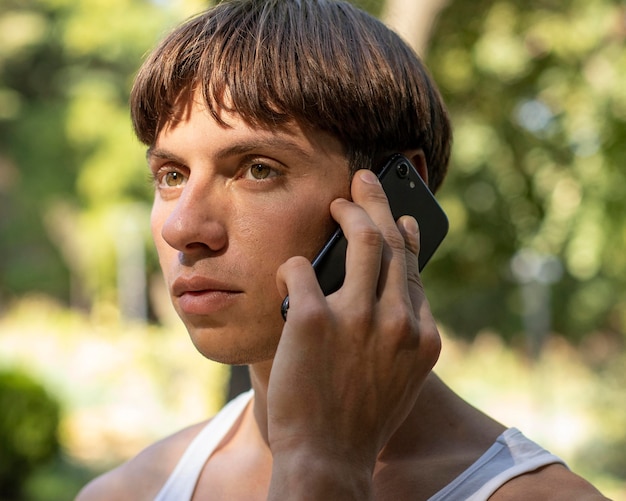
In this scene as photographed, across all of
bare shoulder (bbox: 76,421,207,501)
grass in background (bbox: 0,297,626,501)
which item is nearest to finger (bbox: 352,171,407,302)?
bare shoulder (bbox: 76,421,207,501)

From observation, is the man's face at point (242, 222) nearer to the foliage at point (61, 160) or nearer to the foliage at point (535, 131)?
the foliage at point (535, 131)

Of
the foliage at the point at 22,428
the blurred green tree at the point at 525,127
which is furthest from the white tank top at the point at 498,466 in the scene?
the foliage at the point at 22,428

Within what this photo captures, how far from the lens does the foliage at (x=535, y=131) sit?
6414 millimetres

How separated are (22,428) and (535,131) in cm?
661

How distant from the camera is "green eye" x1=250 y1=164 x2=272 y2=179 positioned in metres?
1.70

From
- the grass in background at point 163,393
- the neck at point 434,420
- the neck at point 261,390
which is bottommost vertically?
the grass in background at point 163,393

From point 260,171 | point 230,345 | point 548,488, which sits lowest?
point 548,488

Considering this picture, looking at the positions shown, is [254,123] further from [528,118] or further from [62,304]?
[62,304]

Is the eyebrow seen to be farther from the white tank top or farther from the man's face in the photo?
the white tank top

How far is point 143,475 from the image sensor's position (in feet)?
7.31

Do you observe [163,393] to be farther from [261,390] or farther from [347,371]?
[347,371]

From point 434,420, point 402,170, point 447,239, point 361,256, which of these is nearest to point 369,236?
point 361,256

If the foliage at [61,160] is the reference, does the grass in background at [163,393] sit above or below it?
below

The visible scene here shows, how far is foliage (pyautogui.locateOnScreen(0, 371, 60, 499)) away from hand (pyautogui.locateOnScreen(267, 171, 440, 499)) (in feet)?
30.9
